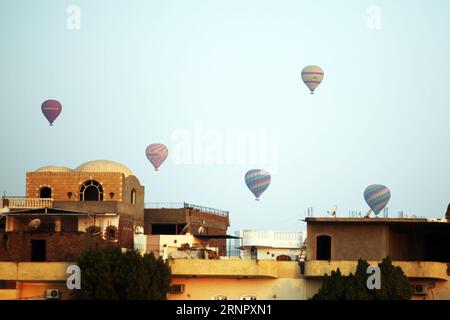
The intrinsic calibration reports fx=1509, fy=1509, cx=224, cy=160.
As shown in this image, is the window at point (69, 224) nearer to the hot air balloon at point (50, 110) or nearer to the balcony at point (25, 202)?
the balcony at point (25, 202)

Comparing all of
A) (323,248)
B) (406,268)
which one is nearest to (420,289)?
(406,268)

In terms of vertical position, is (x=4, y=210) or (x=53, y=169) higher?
(x=53, y=169)

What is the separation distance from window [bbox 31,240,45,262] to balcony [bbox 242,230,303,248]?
21039mm

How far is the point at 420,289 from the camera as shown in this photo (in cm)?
8194

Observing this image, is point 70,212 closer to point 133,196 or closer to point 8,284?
point 133,196

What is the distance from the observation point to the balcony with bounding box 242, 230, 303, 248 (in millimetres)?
104125

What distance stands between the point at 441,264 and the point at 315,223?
7652 mm

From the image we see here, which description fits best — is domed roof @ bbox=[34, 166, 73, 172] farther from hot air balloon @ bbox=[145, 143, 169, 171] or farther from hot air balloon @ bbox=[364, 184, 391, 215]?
hot air balloon @ bbox=[364, 184, 391, 215]

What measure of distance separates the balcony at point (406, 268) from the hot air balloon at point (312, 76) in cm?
4670

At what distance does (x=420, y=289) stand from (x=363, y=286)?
521 centimetres

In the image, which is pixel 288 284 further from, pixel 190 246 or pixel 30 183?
pixel 30 183

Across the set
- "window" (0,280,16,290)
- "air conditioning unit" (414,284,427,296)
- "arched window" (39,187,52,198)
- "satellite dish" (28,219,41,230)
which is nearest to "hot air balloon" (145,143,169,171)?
"arched window" (39,187,52,198)

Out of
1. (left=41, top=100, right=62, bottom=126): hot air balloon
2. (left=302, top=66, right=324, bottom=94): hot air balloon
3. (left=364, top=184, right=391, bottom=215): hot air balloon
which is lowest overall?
(left=364, top=184, right=391, bottom=215): hot air balloon
